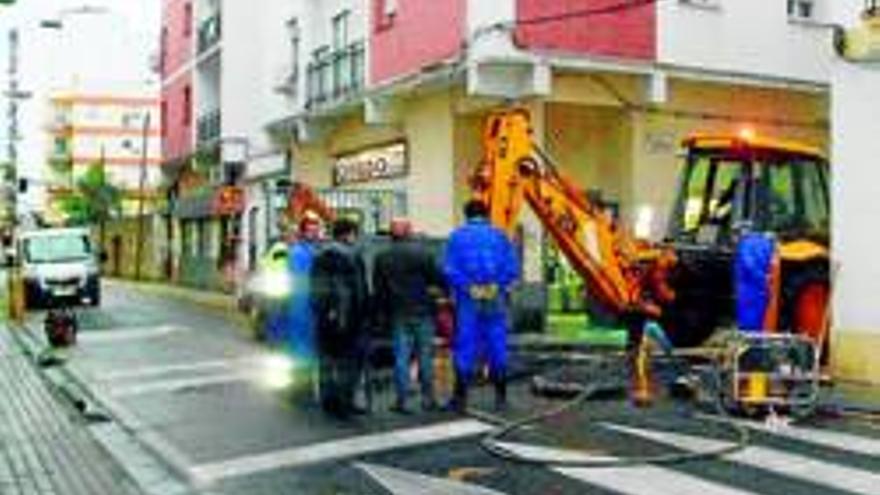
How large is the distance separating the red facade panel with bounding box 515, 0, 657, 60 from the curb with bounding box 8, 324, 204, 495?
9.38 metres

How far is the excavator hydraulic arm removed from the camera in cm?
1848

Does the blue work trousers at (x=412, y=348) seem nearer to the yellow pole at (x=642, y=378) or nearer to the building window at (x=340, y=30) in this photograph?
the yellow pole at (x=642, y=378)

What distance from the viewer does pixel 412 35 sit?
3158cm

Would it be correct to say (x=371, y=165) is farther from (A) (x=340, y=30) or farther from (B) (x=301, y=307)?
(B) (x=301, y=307)

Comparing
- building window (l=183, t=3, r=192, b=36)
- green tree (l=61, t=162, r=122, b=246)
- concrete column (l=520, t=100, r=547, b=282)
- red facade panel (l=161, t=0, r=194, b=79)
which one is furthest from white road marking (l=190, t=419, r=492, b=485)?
green tree (l=61, t=162, r=122, b=246)

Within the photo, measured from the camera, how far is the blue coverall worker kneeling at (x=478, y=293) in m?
16.2

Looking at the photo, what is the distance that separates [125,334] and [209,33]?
23.6m

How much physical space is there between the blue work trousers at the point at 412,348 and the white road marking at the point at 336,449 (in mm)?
882

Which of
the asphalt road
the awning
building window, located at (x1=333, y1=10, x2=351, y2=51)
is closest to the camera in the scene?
the asphalt road

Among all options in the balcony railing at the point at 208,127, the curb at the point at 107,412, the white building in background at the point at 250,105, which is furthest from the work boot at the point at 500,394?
the balcony railing at the point at 208,127

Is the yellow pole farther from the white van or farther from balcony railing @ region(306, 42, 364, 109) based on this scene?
the white van

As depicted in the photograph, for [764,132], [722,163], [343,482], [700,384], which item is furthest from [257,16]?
[343,482]

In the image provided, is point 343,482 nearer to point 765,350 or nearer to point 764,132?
point 765,350

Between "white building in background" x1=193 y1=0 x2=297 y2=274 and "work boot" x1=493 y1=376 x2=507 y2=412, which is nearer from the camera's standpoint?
"work boot" x1=493 y1=376 x2=507 y2=412
